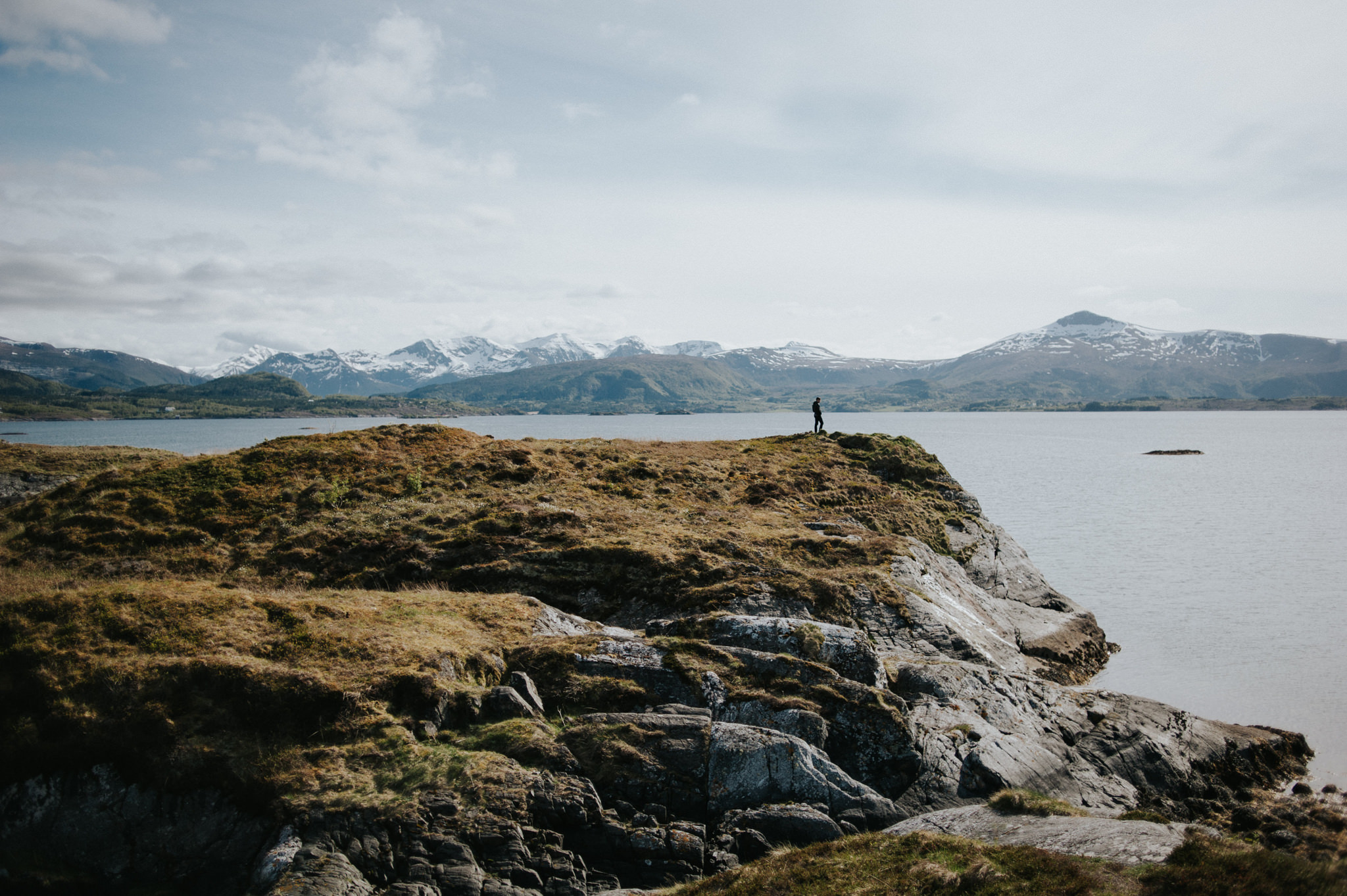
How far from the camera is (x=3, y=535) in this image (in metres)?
22.0

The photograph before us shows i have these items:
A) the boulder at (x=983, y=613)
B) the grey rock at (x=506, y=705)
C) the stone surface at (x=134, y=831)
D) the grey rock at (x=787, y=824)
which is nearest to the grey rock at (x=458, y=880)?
the stone surface at (x=134, y=831)

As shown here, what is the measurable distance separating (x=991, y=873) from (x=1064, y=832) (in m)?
2.87

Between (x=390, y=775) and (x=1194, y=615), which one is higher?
(x=390, y=775)

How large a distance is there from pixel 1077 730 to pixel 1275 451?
156 metres

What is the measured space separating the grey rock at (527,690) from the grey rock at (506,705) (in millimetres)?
156

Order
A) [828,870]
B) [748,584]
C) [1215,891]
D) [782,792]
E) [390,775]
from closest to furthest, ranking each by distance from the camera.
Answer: [1215,891], [828,870], [390,775], [782,792], [748,584]

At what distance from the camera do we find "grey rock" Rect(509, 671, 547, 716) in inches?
565

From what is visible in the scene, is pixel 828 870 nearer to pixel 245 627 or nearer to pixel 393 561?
pixel 245 627

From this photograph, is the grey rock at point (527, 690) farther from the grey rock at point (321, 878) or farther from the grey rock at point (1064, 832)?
the grey rock at point (1064, 832)

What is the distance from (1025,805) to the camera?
42.9 ft

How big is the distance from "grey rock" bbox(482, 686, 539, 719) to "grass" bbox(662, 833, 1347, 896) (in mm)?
4609

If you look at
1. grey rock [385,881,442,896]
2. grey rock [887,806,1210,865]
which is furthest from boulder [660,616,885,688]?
grey rock [385,881,442,896]

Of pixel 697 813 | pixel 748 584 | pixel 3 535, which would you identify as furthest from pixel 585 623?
pixel 3 535

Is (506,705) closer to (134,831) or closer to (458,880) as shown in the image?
(458,880)
